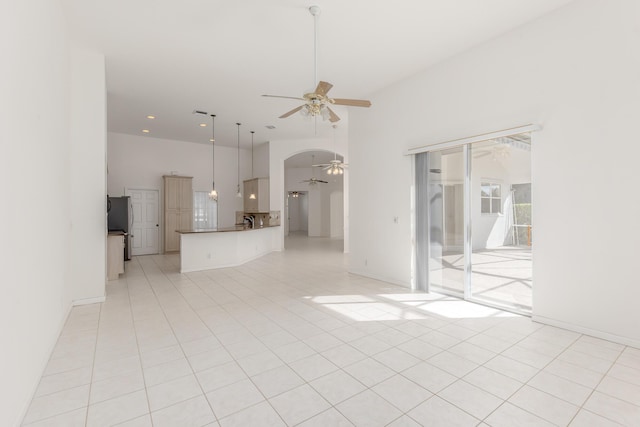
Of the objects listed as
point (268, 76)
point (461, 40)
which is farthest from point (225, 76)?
point (461, 40)

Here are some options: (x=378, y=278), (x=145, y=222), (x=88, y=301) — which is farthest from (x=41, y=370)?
(x=145, y=222)

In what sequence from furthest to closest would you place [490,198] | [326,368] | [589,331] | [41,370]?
[490,198] < [589,331] < [326,368] < [41,370]

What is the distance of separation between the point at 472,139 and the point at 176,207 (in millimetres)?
8604

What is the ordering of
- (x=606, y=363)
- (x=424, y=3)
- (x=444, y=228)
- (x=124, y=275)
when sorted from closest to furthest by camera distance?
(x=606, y=363) < (x=424, y=3) < (x=444, y=228) < (x=124, y=275)

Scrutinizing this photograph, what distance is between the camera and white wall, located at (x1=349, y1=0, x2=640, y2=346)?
9.84ft

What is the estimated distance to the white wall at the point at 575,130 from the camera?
300 centimetres

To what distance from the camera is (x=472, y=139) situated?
166 inches

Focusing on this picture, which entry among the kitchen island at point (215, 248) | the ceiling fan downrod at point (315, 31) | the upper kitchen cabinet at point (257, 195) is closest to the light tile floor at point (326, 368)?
the kitchen island at point (215, 248)

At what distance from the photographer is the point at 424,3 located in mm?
3340

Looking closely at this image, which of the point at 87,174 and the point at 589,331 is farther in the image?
the point at 87,174

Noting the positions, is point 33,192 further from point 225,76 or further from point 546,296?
point 546,296

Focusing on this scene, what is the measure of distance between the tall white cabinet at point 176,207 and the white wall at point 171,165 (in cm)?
41

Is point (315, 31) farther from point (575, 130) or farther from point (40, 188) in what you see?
point (40, 188)

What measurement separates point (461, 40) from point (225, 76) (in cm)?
371
